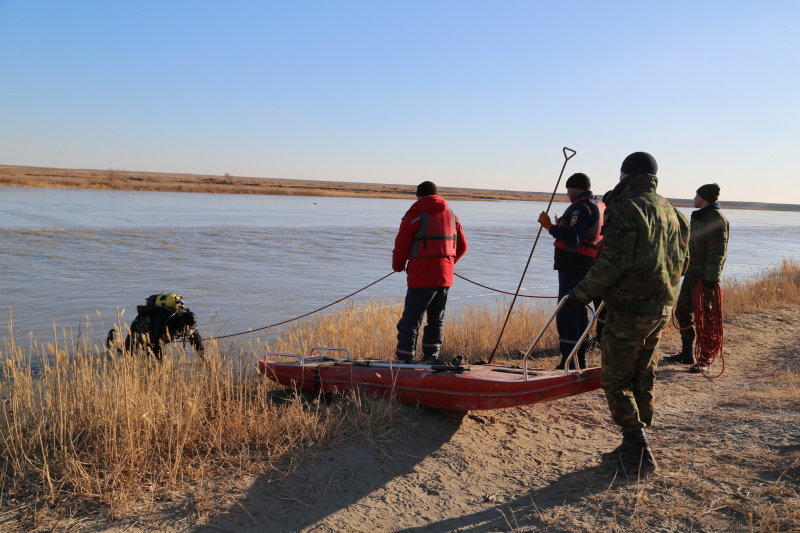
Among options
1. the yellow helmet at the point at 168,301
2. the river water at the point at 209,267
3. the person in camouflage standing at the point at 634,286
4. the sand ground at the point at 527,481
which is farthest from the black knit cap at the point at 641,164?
the river water at the point at 209,267

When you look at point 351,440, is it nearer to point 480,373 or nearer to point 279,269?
point 480,373

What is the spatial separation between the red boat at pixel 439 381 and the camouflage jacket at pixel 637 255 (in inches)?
36.2

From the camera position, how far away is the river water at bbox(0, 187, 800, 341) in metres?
10.8

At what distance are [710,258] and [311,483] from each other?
17.3 ft

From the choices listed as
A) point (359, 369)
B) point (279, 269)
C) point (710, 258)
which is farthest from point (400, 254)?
point (279, 269)

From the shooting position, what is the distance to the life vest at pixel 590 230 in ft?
20.2

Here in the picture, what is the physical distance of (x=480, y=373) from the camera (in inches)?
205

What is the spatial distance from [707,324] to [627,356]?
3823 mm

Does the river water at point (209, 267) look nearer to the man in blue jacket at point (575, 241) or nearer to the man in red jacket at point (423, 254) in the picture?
the man in red jacket at point (423, 254)

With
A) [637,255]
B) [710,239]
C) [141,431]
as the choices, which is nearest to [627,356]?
[637,255]

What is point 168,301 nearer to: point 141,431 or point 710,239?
point 141,431

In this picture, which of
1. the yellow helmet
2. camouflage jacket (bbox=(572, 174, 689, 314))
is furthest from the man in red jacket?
the yellow helmet

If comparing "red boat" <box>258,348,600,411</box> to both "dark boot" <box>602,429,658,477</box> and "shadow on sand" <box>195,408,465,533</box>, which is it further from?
"dark boot" <box>602,429,658,477</box>

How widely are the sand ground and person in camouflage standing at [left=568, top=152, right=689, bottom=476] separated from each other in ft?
1.35
